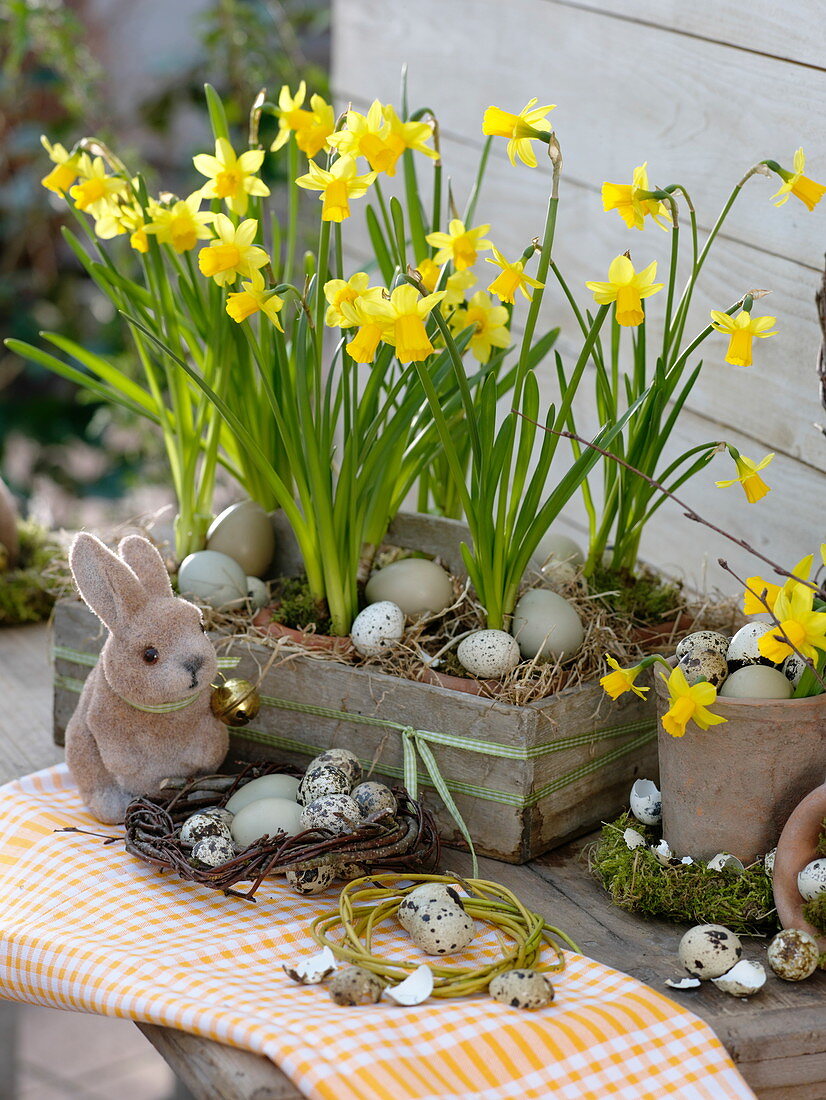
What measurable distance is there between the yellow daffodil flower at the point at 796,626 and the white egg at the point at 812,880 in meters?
0.13

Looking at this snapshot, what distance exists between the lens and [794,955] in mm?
711

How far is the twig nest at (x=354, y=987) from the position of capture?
2.21 feet

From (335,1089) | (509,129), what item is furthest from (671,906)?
(509,129)

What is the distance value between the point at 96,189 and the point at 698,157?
55 centimetres

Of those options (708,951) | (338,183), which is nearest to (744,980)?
(708,951)

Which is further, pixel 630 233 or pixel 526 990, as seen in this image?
pixel 630 233

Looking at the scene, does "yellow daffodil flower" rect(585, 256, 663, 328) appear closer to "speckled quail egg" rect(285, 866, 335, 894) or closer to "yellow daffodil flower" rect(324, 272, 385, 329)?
"yellow daffodil flower" rect(324, 272, 385, 329)

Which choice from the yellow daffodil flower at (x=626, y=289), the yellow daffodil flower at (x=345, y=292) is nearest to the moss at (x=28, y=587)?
the yellow daffodil flower at (x=345, y=292)

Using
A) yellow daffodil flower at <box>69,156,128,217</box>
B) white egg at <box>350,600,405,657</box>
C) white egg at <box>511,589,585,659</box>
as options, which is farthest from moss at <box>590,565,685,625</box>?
yellow daffodil flower at <box>69,156,128,217</box>

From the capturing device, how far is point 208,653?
828 mm

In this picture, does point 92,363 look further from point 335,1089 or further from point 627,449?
point 335,1089

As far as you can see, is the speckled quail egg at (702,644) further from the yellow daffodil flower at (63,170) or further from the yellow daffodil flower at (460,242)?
the yellow daffodil flower at (63,170)

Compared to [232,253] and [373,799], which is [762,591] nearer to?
[373,799]

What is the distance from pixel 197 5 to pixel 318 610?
241 cm
